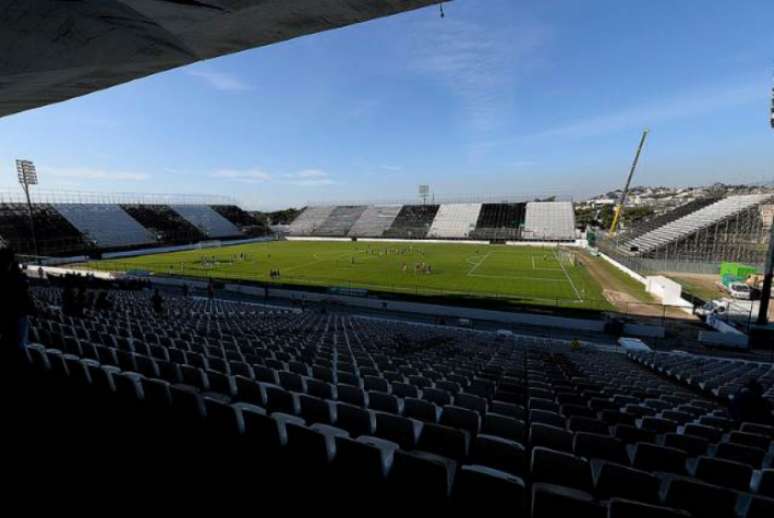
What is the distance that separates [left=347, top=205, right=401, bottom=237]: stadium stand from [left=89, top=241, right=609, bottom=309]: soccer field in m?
33.1

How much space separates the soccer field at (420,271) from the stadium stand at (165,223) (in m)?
22.8

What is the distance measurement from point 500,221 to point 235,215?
69.9 m

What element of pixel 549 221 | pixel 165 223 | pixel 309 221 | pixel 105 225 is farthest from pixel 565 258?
pixel 105 225

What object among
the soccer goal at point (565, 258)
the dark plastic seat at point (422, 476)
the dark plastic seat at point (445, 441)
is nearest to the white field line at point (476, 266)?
the soccer goal at point (565, 258)

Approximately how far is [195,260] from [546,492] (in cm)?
5514

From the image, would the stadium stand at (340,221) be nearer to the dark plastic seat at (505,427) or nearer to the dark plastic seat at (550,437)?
the dark plastic seat at (505,427)

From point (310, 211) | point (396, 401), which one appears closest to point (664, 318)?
point (396, 401)

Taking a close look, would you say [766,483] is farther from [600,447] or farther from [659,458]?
[600,447]

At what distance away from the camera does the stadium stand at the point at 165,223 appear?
248 feet

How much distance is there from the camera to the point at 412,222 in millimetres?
96688

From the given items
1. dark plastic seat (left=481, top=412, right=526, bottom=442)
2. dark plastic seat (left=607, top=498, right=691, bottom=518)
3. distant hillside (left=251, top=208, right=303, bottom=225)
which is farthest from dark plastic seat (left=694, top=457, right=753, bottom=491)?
distant hillside (left=251, top=208, right=303, bottom=225)

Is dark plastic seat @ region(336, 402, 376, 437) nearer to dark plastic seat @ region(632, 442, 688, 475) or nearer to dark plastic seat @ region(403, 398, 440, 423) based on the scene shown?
dark plastic seat @ region(403, 398, 440, 423)

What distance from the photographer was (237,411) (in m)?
3.98

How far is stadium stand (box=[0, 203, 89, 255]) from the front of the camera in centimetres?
5503
